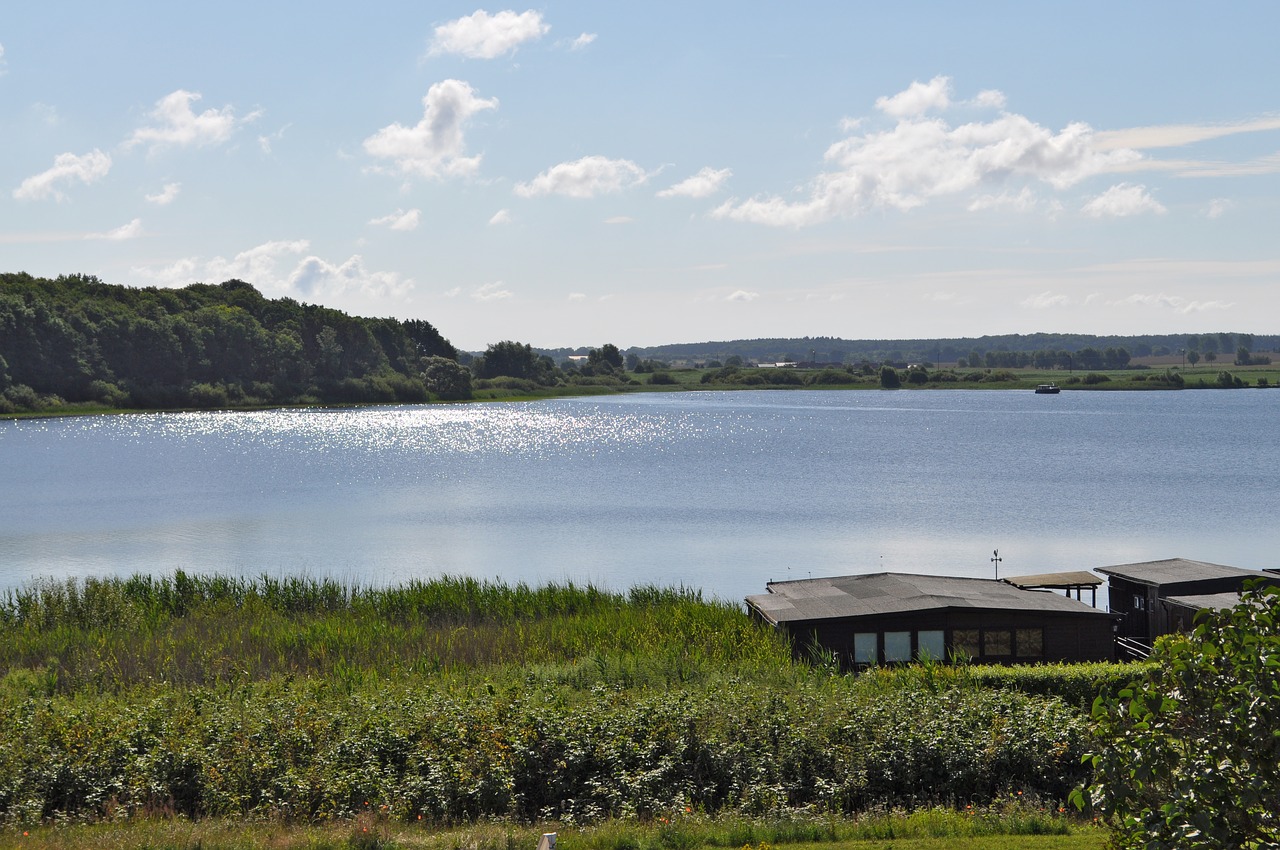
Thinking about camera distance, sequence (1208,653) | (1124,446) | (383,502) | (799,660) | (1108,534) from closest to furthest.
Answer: (1208,653), (799,660), (1108,534), (383,502), (1124,446)

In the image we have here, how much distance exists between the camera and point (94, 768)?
1886 cm

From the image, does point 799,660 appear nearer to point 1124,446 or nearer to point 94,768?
point 94,768

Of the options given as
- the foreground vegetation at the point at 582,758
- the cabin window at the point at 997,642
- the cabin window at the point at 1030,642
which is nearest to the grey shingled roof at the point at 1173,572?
the cabin window at the point at 1030,642

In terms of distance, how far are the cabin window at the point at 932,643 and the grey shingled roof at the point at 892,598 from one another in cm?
70

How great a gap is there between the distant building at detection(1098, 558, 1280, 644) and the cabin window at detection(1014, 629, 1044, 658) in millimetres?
4457

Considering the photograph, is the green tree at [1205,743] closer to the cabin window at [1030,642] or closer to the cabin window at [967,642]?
the cabin window at [967,642]

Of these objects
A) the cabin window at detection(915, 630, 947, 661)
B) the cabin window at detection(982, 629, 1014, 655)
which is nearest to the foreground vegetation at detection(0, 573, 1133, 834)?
the cabin window at detection(915, 630, 947, 661)

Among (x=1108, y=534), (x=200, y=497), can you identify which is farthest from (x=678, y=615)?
(x=200, y=497)

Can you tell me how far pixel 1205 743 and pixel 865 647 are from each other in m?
18.6

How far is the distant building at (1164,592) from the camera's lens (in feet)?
100.0

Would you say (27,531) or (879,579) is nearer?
(879,579)

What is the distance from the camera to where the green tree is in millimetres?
9109

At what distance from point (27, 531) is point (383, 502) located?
24.3 m

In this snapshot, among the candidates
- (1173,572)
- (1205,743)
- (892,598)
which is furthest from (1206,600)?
(1205,743)
